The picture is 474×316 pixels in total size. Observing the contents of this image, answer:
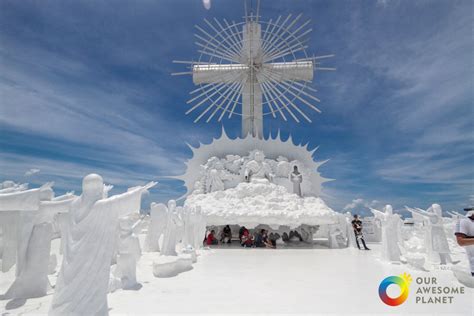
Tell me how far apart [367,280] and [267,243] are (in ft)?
19.1

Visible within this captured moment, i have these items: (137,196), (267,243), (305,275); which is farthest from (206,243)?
(137,196)

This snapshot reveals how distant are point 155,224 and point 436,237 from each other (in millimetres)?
7591

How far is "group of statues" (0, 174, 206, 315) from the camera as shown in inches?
127

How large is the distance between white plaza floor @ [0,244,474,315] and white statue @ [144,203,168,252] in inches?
56.7

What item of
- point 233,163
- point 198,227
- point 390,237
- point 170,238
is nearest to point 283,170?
point 233,163

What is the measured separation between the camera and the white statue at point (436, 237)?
770 cm

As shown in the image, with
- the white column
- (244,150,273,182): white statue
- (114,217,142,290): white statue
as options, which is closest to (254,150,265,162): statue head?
(244,150,273,182): white statue

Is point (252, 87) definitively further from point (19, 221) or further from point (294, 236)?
point (19, 221)

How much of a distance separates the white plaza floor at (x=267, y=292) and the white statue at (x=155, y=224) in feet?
4.73

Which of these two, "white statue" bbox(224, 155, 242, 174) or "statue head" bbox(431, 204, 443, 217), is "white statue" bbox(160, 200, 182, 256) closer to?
"white statue" bbox(224, 155, 242, 174)

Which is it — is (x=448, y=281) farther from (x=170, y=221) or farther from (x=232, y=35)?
(x=232, y=35)

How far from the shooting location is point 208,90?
55.4 feet

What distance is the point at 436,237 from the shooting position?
776cm

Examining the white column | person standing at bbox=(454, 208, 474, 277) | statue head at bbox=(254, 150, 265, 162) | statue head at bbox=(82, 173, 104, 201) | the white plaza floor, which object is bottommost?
the white plaza floor
